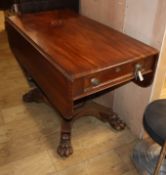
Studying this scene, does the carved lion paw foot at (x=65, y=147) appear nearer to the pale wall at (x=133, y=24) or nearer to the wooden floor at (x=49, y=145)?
the wooden floor at (x=49, y=145)

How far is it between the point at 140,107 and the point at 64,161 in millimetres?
592

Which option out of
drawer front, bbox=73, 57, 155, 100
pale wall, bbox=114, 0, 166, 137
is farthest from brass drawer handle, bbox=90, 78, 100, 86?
pale wall, bbox=114, 0, 166, 137

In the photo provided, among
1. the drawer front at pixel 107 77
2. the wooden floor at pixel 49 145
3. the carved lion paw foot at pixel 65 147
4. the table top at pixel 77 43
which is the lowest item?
the wooden floor at pixel 49 145

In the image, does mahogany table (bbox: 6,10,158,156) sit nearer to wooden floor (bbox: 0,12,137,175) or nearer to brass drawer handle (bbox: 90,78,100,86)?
brass drawer handle (bbox: 90,78,100,86)

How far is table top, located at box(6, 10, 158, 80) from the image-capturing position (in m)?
1.05

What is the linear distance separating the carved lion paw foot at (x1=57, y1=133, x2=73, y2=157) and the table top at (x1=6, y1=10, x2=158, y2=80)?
0.61 m

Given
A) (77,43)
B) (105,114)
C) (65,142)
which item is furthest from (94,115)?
(77,43)

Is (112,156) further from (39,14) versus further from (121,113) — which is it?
(39,14)

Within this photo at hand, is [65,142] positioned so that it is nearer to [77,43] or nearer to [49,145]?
[49,145]

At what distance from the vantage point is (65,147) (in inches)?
58.2

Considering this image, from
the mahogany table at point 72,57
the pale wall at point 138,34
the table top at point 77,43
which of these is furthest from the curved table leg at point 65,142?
the table top at point 77,43

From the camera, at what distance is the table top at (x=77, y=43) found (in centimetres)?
105

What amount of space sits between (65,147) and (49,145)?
0.14 metres

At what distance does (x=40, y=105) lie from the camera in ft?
6.28
